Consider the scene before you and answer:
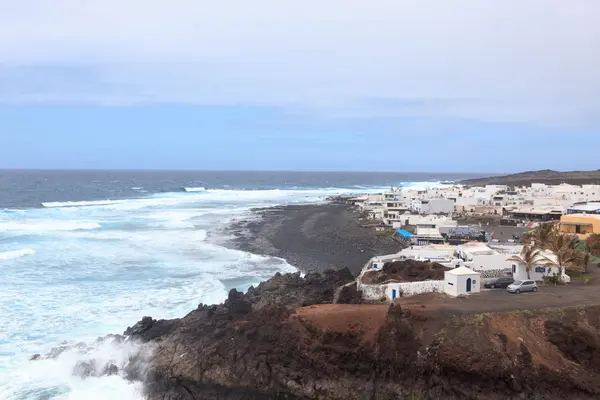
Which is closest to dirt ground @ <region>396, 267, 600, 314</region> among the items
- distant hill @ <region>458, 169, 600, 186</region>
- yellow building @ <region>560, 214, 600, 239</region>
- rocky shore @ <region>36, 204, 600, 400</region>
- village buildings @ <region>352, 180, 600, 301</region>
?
rocky shore @ <region>36, 204, 600, 400</region>

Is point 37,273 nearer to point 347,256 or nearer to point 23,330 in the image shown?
point 23,330

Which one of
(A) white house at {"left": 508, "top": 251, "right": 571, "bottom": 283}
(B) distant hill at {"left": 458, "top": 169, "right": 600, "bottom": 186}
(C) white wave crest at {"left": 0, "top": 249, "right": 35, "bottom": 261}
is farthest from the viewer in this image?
(B) distant hill at {"left": 458, "top": 169, "right": 600, "bottom": 186}

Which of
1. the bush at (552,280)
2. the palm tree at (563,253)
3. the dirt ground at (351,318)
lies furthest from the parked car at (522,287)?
the dirt ground at (351,318)

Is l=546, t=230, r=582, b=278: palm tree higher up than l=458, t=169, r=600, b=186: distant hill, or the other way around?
l=458, t=169, r=600, b=186: distant hill

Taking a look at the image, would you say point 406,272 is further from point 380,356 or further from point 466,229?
point 466,229

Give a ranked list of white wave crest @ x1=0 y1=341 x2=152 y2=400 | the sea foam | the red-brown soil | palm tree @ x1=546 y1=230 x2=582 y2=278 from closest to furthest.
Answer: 1. white wave crest @ x1=0 y1=341 x2=152 y2=400
2. the sea foam
3. the red-brown soil
4. palm tree @ x1=546 y1=230 x2=582 y2=278

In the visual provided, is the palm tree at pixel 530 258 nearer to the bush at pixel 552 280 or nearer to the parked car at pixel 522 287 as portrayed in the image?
the bush at pixel 552 280

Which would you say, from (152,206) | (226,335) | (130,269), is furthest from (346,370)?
(152,206)

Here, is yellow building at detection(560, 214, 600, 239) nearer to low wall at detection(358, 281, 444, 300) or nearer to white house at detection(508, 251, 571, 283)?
white house at detection(508, 251, 571, 283)
